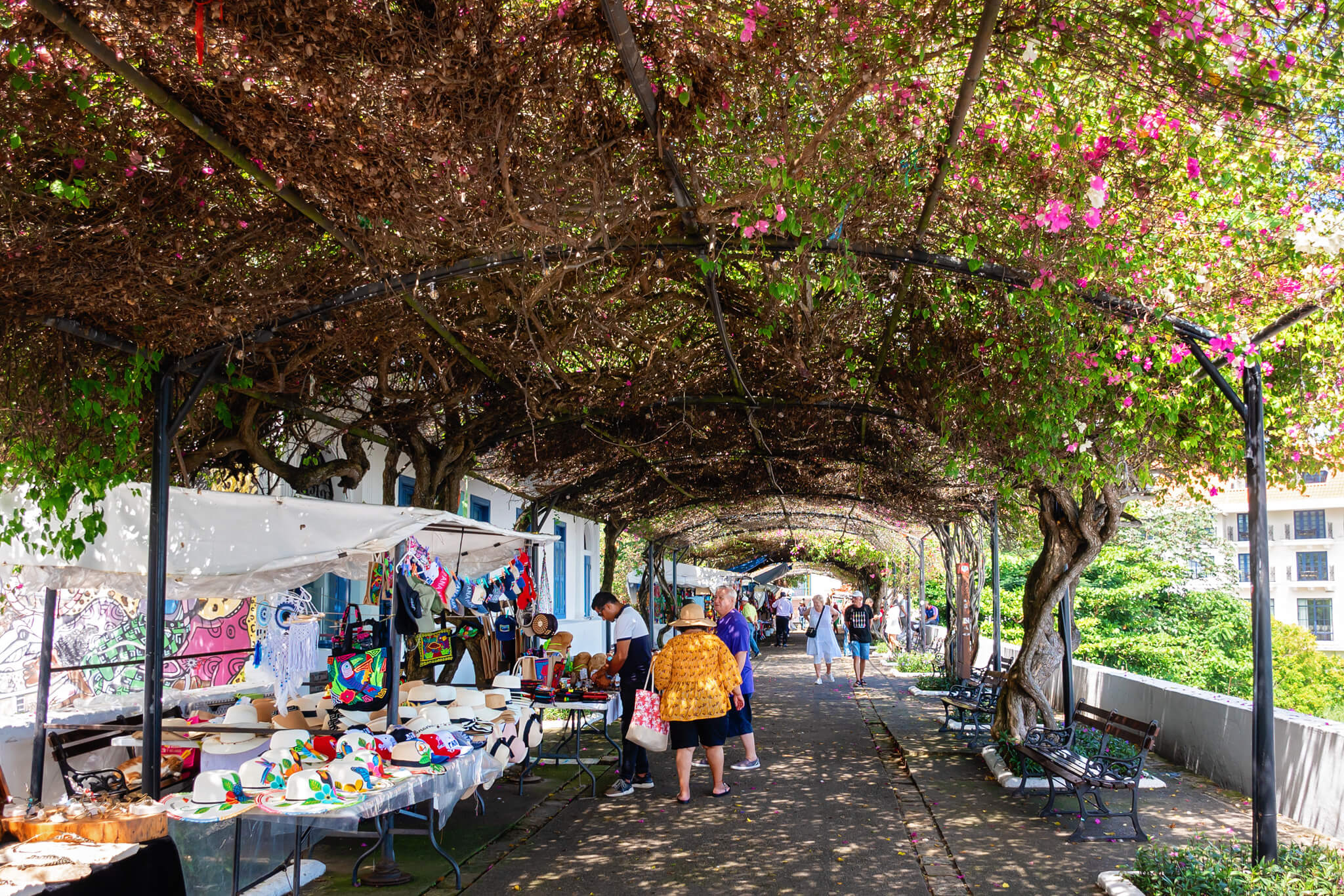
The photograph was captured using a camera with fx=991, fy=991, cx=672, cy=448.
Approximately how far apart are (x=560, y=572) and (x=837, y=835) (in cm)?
1288

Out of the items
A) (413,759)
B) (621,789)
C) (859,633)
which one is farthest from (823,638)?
(413,759)

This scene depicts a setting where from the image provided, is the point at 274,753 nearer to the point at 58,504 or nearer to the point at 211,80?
the point at 58,504

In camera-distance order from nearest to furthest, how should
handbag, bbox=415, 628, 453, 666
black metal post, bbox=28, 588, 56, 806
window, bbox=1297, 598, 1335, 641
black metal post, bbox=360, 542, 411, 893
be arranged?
black metal post, bbox=360, 542, 411, 893
black metal post, bbox=28, 588, 56, 806
handbag, bbox=415, 628, 453, 666
window, bbox=1297, 598, 1335, 641

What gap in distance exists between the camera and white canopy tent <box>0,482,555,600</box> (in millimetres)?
5883

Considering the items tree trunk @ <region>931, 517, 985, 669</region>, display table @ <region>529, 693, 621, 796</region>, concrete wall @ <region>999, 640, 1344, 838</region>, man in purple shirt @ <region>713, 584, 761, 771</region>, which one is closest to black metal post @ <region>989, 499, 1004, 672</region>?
tree trunk @ <region>931, 517, 985, 669</region>

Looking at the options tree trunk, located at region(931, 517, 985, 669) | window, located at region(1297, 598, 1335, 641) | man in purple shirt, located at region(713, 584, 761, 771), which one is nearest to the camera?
man in purple shirt, located at region(713, 584, 761, 771)

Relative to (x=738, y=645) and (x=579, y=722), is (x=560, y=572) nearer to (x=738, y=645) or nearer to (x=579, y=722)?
(x=738, y=645)

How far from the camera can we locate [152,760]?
5547 millimetres

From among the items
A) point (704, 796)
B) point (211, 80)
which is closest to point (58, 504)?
point (211, 80)

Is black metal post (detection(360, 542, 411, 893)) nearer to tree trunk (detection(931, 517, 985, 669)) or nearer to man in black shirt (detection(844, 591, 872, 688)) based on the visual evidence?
tree trunk (detection(931, 517, 985, 669))

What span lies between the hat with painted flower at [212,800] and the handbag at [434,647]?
391cm

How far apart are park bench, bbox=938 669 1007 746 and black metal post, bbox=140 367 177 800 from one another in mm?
8173

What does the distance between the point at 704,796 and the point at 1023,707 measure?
142 inches

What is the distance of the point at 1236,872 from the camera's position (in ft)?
16.7
